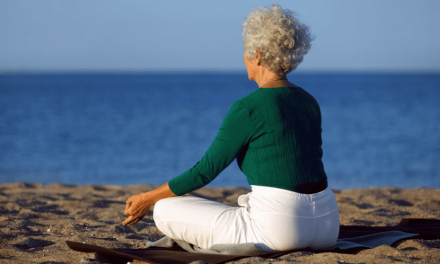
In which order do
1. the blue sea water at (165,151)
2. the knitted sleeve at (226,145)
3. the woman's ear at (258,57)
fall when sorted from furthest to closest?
the blue sea water at (165,151) → the woman's ear at (258,57) → the knitted sleeve at (226,145)

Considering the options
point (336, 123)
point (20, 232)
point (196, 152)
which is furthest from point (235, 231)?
point (336, 123)

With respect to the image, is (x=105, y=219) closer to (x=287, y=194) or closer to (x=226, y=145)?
(x=226, y=145)

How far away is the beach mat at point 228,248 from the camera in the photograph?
248 cm

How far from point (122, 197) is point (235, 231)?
128 inches

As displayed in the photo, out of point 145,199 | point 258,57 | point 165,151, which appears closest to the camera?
point 258,57

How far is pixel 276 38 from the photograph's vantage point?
236 cm

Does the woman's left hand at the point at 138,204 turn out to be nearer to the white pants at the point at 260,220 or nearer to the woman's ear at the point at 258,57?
the white pants at the point at 260,220

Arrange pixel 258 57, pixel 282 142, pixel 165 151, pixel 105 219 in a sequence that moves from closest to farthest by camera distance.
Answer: pixel 282 142, pixel 258 57, pixel 105 219, pixel 165 151

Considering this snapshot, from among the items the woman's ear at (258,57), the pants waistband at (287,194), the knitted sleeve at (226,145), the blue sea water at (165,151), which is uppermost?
the woman's ear at (258,57)

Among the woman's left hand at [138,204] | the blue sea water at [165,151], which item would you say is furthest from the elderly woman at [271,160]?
the blue sea water at [165,151]

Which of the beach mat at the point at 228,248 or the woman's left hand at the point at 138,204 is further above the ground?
the woman's left hand at the point at 138,204

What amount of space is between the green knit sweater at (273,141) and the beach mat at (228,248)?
0.46 m

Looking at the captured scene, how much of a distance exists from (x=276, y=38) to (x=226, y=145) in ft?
2.23

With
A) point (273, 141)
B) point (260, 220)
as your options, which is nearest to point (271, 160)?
point (273, 141)
